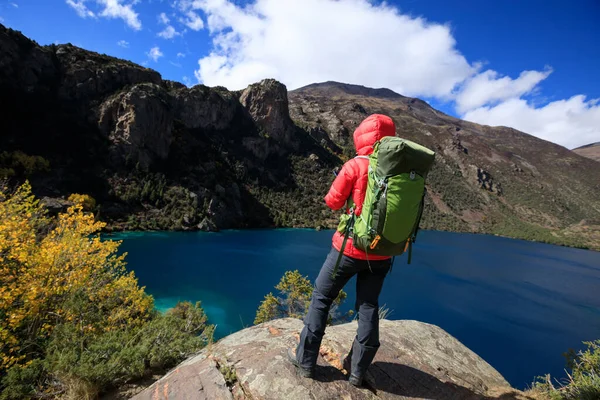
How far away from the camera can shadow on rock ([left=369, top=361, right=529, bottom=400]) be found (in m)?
2.83

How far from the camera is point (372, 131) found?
2.55 m

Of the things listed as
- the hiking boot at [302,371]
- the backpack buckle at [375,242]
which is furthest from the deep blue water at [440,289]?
the backpack buckle at [375,242]

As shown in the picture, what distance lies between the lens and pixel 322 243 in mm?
57594

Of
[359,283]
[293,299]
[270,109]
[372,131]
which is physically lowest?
[293,299]

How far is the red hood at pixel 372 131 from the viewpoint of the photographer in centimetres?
254

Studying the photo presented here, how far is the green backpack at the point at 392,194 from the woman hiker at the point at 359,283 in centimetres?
18

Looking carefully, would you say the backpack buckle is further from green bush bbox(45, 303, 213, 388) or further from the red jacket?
green bush bbox(45, 303, 213, 388)

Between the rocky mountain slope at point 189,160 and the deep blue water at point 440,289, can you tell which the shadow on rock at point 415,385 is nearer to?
the deep blue water at point 440,289

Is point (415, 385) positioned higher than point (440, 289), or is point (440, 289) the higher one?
point (415, 385)

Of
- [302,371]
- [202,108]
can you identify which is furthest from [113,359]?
[202,108]

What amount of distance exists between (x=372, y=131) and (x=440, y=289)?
40476mm

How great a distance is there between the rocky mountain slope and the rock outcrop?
4879 centimetres

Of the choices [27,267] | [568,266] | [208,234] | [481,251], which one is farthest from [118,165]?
[568,266]

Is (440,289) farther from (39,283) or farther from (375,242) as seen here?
(375,242)
